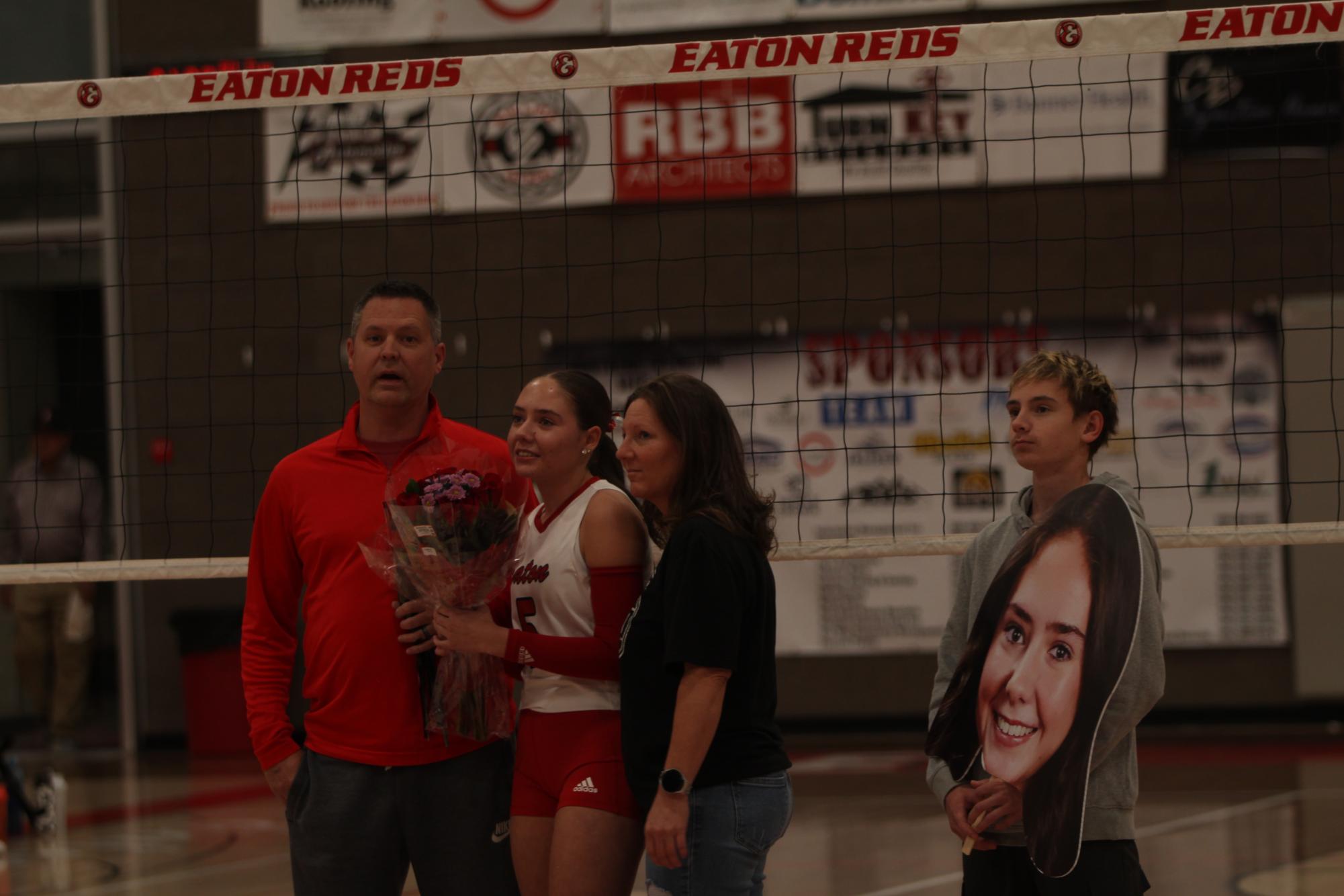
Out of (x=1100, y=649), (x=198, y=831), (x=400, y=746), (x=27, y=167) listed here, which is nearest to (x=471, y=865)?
(x=400, y=746)

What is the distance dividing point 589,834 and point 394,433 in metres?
1.00

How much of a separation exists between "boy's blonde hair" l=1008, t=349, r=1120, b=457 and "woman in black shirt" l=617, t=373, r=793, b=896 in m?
0.63

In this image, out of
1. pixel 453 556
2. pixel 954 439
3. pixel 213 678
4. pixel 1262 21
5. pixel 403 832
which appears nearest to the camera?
pixel 453 556

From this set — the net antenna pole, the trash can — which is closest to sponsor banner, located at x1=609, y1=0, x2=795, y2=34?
the net antenna pole

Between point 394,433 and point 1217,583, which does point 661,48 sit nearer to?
point 394,433

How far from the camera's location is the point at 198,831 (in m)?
7.30

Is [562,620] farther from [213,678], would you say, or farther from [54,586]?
[54,586]

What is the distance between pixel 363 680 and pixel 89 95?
223 cm

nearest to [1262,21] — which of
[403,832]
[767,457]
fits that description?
[403,832]

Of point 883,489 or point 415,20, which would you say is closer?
point 883,489

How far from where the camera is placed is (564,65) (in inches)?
160

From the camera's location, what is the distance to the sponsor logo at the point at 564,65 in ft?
13.3

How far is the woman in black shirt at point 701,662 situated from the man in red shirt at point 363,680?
1.49ft

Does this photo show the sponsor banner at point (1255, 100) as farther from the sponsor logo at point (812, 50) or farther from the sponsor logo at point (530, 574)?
the sponsor logo at point (530, 574)
